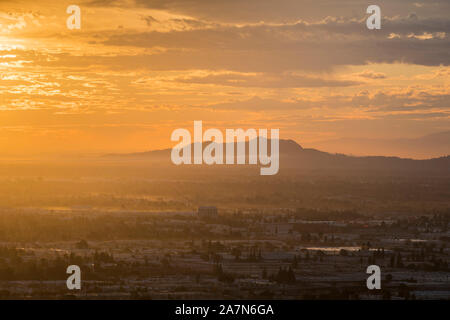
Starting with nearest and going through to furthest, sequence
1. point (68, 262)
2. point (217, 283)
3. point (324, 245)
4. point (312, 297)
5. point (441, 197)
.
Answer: point (312, 297)
point (217, 283)
point (68, 262)
point (324, 245)
point (441, 197)

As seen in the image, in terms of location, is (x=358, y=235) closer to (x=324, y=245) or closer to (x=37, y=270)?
(x=324, y=245)

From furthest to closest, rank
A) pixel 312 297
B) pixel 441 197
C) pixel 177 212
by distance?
pixel 441 197 → pixel 177 212 → pixel 312 297

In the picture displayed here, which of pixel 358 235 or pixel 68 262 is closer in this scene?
pixel 68 262

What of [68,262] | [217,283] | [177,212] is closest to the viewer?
[217,283]
